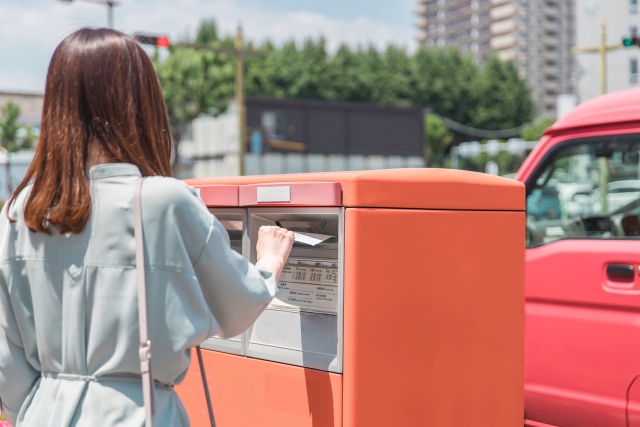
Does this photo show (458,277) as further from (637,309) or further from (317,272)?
(637,309)

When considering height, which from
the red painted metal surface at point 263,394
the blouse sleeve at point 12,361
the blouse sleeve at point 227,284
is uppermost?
the blouse sleeve at point 227,284

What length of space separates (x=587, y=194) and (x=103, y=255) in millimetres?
3419

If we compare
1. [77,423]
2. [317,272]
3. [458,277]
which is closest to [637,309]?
[458,277]

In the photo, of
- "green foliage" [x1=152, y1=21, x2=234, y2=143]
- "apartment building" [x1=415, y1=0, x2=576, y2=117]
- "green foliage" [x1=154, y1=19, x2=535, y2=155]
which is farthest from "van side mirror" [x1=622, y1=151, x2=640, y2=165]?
"apartment building" [x1=415, y1=0, x2=576, y2=117]

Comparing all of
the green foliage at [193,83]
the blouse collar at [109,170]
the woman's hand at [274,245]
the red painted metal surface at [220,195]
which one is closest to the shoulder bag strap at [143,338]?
the blouse collar at [109,170]

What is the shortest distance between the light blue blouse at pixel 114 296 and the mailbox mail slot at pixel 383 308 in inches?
25.3

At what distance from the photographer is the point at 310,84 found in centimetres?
6700

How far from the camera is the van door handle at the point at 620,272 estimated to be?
307 centimetres

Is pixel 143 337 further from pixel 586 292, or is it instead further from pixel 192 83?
pixel 192 83

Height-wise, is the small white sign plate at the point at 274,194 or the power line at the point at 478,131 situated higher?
the power line at the point at 478,131

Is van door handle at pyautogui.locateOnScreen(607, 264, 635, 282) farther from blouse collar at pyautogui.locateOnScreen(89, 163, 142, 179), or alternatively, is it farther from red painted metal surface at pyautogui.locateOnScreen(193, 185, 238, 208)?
blouse collar at pyautogui.locateOnScreen(89, 163, 142, 179)

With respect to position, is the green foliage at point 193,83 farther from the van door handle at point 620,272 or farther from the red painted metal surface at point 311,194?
the red painted metal surface at point 311,194

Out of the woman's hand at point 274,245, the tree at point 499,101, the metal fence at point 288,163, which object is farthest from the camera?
the tree at point 499,101

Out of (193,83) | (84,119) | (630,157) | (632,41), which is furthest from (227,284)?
(193,83)
